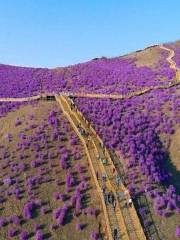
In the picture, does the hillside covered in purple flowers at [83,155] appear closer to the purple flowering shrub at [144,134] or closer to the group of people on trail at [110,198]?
the purple flowering shrub at [144,134]

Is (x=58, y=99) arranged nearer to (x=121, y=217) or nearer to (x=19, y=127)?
(x=19, y=127)

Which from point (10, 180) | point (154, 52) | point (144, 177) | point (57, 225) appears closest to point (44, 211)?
point (57, 225)

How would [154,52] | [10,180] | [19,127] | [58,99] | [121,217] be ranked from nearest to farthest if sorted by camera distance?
1. [121,217]
2. [10,180]
3. [19,127]
4. [58,99]
5. [154,52]

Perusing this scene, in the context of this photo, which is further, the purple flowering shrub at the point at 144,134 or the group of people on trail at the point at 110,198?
the purple flowering shrub at the point at 144,134

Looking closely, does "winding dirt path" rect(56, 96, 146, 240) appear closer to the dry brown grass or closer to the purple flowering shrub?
the dry brown grass

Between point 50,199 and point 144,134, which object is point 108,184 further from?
point 144,134

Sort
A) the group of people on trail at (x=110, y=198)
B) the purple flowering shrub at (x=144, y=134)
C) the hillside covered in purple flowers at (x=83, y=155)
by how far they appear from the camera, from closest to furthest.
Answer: the hillside covered in purple flowers at (x=83, y=155)
the group of people on trail at (x=110, y=198)
the purple flowering shrub at (x=144, y=134)

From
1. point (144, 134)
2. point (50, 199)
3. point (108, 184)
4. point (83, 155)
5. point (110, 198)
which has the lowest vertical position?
point (110, 198)

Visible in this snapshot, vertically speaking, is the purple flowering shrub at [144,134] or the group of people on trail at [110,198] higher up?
the purple flowering shrub at [144,134]

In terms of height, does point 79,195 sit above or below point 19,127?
below

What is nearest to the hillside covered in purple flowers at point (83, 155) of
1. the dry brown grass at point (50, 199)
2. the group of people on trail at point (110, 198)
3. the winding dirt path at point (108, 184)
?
the dry brown grass at point (50, 199)

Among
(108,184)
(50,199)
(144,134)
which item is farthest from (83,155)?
(144,134)
